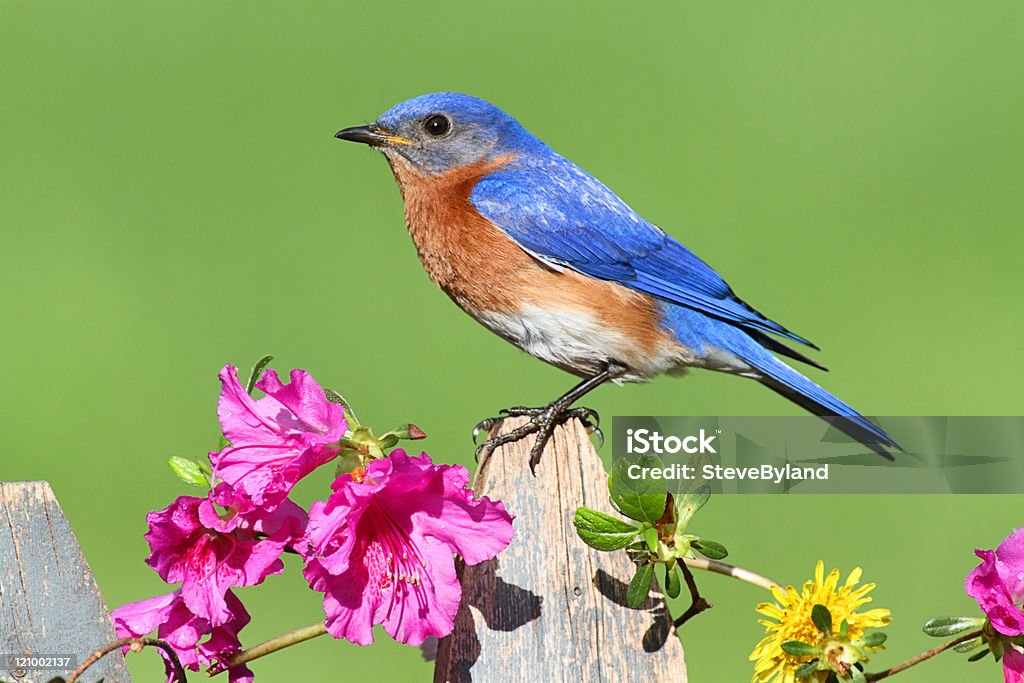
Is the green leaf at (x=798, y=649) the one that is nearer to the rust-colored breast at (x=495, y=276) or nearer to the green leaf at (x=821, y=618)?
the green leaf at (x=821, y=618)

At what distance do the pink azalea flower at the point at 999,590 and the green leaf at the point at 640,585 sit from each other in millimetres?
467

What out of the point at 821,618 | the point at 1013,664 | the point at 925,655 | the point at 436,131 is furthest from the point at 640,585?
the point at 436,131

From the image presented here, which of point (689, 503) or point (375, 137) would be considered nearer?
point (689, 503)

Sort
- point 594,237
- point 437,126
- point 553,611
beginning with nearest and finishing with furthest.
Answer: point 553,611
point 594,237
point 437,126

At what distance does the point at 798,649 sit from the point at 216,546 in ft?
2.84

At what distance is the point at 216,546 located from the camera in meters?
2.07

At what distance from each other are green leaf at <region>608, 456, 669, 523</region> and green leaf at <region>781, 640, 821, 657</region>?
26cm

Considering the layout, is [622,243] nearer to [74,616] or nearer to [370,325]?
[74,616]

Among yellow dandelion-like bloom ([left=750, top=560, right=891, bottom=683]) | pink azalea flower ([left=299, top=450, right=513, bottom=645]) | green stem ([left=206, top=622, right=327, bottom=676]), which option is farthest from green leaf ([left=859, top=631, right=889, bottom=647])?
green stem ([left=206, top=622, right=327, bottom=676])

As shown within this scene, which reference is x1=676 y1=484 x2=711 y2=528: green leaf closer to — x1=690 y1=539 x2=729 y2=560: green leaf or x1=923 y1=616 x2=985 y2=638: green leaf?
x1=690 y1=539 x2=729 y2=560: green leaf

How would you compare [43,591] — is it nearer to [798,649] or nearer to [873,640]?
[798,649]

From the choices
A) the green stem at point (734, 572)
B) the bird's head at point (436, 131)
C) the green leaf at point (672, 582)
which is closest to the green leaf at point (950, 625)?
the green stem at point (734, 572)

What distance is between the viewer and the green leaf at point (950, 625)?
6.71ft

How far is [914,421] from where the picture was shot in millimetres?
3613
